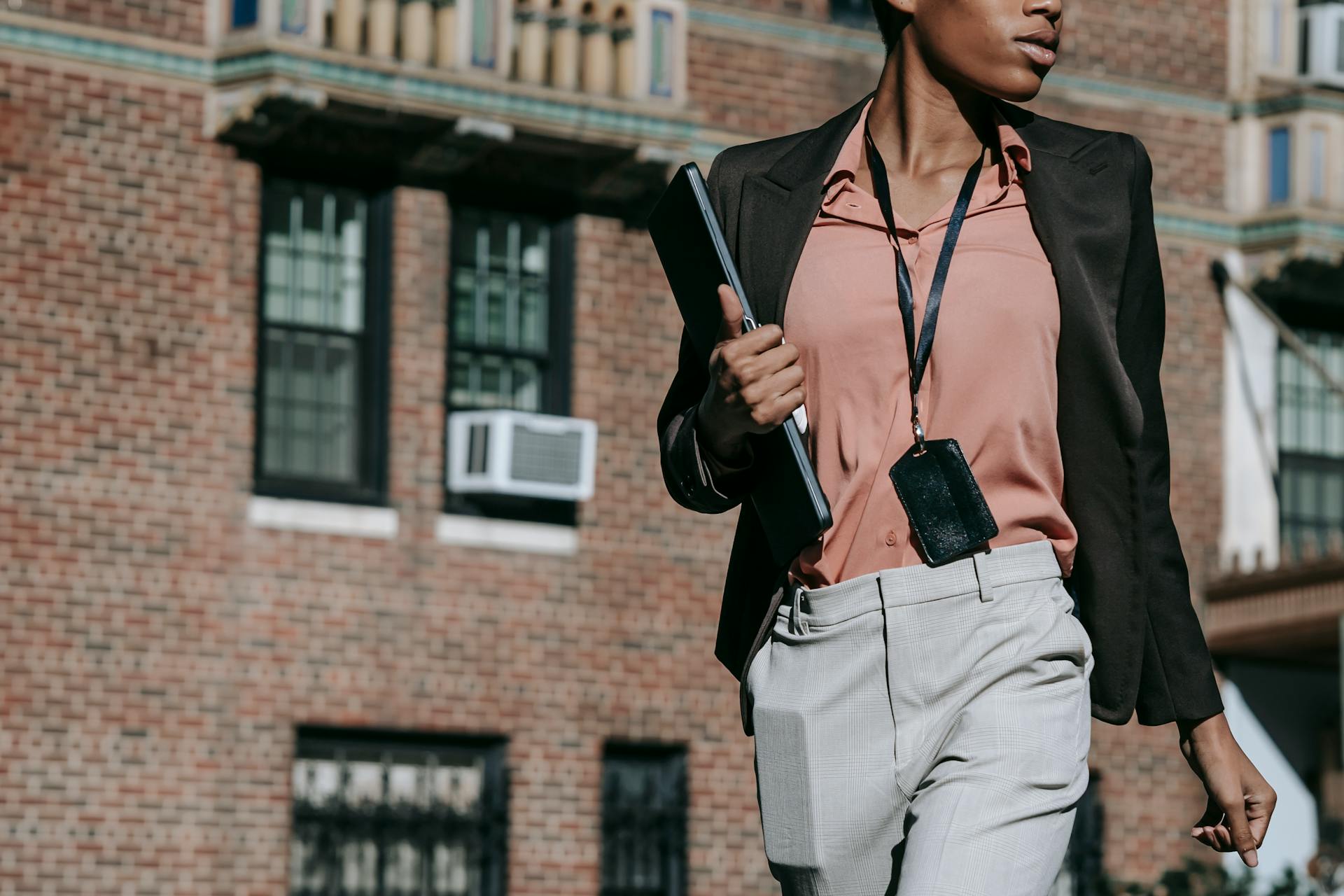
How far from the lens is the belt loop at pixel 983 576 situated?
3.62 metres

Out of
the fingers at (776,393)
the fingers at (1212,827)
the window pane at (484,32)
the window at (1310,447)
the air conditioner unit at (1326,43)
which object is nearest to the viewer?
the fingers at (776,393)

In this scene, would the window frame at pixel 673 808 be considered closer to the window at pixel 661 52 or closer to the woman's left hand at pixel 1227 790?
the window at pixel 661 52

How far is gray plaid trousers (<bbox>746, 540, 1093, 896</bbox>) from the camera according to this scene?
3.55m

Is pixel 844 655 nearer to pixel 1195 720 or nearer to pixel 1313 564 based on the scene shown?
pixel 1195 720

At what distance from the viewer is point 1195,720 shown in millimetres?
3855

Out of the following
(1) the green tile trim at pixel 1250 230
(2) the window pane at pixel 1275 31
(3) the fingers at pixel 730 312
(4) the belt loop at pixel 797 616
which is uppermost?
(2) the window pane at pixel 1275 31

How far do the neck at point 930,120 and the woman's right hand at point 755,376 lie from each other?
52 centimetres

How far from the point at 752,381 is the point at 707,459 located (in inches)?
13.2

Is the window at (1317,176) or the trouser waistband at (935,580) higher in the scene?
the window at (1317,176)

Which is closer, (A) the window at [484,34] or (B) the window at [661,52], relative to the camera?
(A) the window at [484,34]

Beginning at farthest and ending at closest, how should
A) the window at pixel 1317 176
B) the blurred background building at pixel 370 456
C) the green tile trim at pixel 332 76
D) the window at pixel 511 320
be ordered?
the window at pixel 1317 176, the window at pixel 511 320, the green tile trim at pixel 332 76, the blurred background building at pixel 370 456

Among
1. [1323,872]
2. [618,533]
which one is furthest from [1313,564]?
[618,533]

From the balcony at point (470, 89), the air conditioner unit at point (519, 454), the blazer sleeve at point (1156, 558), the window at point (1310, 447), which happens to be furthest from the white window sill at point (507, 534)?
the blazer sleeve at point (1156, 558)

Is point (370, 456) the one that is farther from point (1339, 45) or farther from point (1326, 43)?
point (1339, 45)
